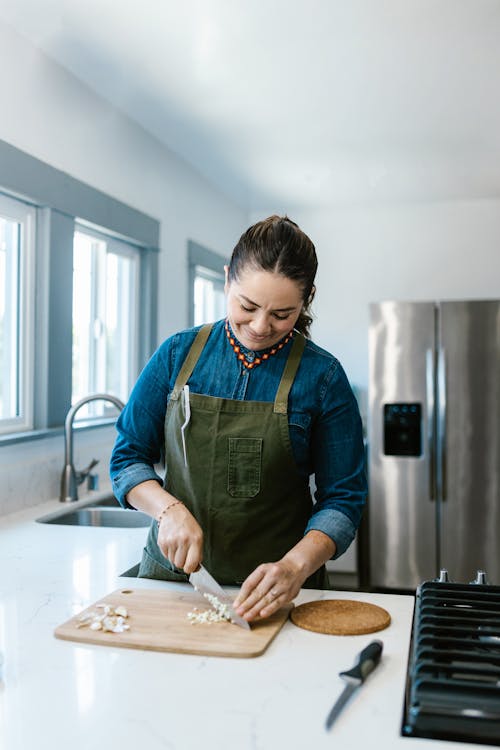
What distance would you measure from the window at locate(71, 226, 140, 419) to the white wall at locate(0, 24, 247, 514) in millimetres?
203

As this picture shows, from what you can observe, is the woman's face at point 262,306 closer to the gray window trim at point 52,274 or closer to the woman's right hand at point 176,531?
the woman's right hand at point 176,531

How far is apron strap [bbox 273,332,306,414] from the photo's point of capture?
140 centimetres

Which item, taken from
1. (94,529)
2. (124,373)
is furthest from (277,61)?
(94,529)

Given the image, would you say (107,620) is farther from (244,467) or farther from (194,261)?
(194,261)

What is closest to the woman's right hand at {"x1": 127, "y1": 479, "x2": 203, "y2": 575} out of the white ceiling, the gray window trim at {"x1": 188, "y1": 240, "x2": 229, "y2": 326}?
the white ceiling

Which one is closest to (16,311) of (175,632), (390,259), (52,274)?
(52,274)

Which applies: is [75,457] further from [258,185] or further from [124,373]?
[258,185]

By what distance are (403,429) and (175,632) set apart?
299 cm

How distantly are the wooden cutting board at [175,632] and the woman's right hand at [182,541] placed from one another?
0.08 metres

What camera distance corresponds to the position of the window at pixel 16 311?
8.37 feet

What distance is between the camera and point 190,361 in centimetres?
148

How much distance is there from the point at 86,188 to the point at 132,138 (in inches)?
22.3

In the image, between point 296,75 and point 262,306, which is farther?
point 296,75

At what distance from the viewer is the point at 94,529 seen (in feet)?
7.09
